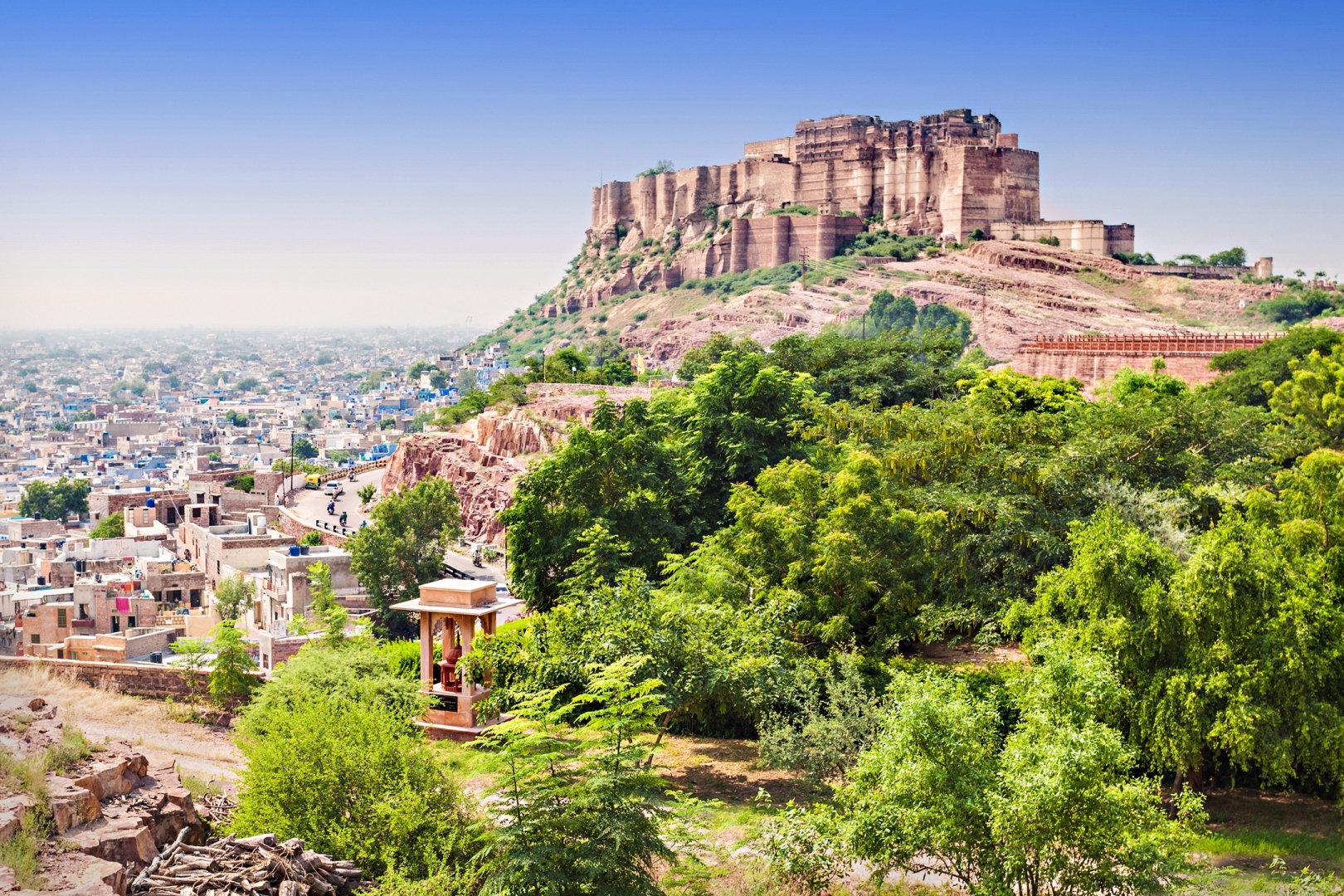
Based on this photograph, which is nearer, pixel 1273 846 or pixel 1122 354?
pixel 1273 846

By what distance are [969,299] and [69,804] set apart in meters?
60.3

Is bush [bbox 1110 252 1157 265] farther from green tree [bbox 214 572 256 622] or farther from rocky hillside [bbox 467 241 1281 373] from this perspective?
green tree [bbox 214 572 256 622]

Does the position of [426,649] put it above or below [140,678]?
above

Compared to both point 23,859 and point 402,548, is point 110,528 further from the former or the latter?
point 23,859

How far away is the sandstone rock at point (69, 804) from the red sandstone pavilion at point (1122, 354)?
32.1 m

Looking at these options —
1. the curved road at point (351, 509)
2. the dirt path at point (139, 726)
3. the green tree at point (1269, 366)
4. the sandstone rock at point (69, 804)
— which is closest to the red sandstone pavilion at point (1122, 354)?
the green tree at point (1269, 366)

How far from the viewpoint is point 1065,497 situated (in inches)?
714

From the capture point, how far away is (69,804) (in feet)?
32.6

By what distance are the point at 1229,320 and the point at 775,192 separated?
3637cm

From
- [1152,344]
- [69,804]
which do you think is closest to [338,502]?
[1152,344]

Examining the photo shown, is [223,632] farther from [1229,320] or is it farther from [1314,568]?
[1229,320]

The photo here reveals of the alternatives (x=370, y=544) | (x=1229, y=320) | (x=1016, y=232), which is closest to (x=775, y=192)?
(x=1016, y=232)

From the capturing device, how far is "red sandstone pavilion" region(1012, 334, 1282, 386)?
125ft

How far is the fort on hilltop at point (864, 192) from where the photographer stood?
76625 millimetres
